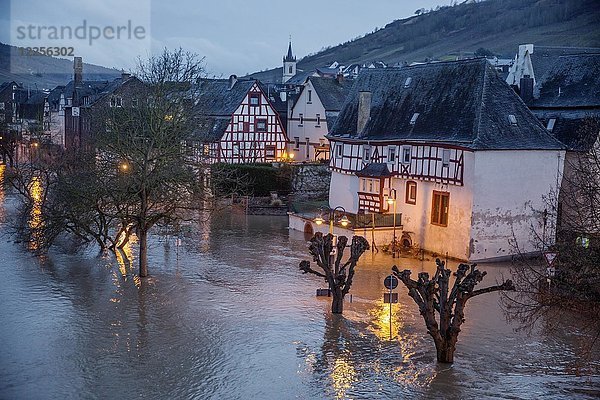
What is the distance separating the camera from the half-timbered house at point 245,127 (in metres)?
46.7

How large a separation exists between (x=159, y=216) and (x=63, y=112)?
4139 centimetres

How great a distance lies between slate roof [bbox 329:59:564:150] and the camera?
89.2 ft

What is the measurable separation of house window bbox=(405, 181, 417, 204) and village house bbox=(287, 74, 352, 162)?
57.6ft

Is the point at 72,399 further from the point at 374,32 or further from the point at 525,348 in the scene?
the point at 374,32

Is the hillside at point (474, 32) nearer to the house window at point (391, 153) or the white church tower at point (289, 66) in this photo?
the white church tower at point (289, 66)

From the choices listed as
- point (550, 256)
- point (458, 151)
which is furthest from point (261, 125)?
point (550, 256)

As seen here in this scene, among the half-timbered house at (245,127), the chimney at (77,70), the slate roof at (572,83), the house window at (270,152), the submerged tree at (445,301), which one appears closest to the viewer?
the submerged tree at (445,301)

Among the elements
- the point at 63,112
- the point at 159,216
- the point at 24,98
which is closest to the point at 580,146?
the point at 159,216

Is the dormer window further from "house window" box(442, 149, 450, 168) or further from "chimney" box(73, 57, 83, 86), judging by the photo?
"chimney" box(73, 57, 83, 86)

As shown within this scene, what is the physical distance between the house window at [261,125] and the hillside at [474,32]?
4174 cm

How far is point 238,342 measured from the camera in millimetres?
16922

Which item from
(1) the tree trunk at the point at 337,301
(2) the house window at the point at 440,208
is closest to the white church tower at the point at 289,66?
(2) the house window at the point at 440,208

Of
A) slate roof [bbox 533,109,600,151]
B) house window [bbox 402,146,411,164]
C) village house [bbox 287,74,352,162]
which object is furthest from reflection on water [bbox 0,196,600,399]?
village house [bbox 287,74,352,162]

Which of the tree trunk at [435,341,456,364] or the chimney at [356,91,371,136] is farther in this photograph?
the chimney at [356,91,371,136]
